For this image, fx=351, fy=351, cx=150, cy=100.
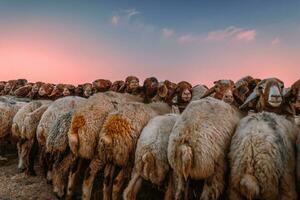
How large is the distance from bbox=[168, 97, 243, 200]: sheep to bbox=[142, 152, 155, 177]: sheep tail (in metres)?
0.41

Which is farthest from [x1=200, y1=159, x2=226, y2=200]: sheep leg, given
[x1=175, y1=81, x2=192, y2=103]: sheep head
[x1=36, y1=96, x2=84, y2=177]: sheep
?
[x1=36, y1=96, x2=84, y2=177]: sheep

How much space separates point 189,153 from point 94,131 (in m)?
2.64

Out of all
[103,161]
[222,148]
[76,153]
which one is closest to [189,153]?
[222,148]

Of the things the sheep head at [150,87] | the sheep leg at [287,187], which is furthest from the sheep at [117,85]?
the sheep leg at [287,187]

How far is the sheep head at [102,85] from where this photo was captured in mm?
11297

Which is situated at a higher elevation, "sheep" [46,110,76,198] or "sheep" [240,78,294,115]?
"sheep" [240,78,294,115]

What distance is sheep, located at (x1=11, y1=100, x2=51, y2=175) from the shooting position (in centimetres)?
1000

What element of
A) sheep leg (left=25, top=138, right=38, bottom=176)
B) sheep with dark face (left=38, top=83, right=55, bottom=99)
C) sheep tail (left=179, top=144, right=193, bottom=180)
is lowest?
sheep leg (left=25, top=138, right=38, bottom=176)

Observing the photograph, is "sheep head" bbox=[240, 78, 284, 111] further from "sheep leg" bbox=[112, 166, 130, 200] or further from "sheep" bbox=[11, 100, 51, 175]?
"sheep" bbox=[11, 100, 51, 175]

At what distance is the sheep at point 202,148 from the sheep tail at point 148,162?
16.0 inches

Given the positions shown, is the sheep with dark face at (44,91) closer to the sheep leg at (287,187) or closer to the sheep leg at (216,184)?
the sheep leg at (216,184)

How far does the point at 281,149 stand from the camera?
193 inches

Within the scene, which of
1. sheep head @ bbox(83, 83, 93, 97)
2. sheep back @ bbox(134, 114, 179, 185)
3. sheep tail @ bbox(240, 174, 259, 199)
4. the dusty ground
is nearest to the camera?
sheep tail @ bbox(240, 174, 259, 199)

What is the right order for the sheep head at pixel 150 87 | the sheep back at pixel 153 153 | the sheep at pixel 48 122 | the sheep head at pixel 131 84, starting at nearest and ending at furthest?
the sheep back at pixel 153 153
the sheep at pixel 48 122
the sheep head at pixel 150 87
the sheep head at pixel 131 84
